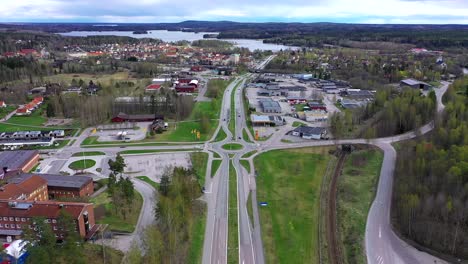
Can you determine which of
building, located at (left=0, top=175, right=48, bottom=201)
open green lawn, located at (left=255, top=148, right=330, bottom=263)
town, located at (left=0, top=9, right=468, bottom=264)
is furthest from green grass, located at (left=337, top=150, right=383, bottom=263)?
building, located at (left=0, top=175, right=48, bottom=201)

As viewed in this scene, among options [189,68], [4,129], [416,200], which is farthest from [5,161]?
[189,68]

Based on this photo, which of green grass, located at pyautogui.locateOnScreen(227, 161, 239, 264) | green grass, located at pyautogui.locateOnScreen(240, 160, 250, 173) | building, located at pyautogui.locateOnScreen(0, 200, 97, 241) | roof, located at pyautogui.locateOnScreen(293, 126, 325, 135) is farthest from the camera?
roof, located at pyautogui.locateOnScreen(293, 126, 325, 135)

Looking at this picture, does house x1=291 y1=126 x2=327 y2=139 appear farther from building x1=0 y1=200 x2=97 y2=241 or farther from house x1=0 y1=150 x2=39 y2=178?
house x1=0 y1=150 x2=39 y2=178

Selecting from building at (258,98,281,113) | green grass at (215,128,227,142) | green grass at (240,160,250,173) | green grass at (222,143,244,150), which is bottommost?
green grass at (240,160,250,173)

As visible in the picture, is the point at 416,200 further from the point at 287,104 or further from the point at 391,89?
the point at 391,89

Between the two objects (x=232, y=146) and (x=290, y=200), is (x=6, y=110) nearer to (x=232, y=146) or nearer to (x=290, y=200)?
(x=232, y=146)

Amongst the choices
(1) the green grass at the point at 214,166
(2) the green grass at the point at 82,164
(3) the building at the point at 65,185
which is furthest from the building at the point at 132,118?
(3) the building at the point at 65,185
